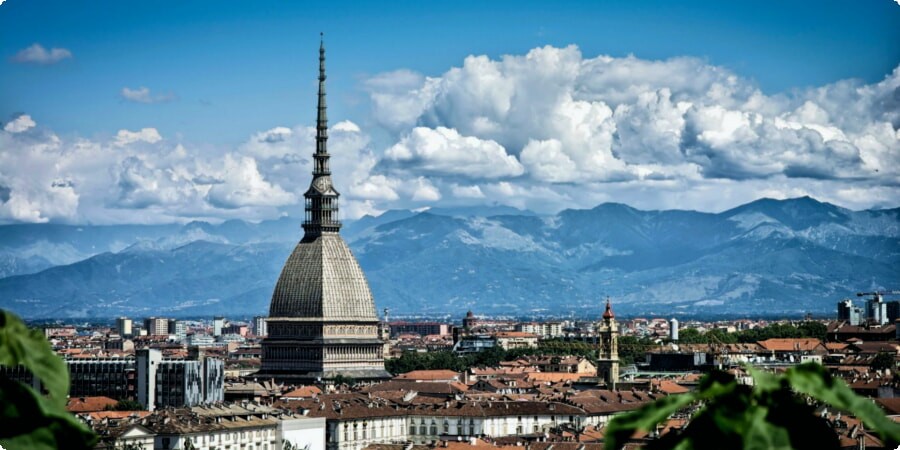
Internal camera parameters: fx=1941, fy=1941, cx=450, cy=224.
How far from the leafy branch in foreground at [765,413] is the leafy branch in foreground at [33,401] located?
37.5 inches

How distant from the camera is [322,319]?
122 metres

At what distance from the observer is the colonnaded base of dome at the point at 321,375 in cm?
11981

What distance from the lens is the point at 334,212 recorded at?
130 meters

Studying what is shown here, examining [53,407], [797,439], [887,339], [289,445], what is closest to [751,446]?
[797,439]

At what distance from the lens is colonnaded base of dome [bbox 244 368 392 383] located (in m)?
120

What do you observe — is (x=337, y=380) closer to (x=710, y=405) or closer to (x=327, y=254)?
(x=327, y=254)

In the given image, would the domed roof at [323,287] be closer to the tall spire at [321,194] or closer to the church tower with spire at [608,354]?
the tall spire at [321,194]

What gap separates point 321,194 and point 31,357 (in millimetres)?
125809

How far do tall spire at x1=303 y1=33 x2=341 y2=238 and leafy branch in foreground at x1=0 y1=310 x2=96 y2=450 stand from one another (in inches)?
4920

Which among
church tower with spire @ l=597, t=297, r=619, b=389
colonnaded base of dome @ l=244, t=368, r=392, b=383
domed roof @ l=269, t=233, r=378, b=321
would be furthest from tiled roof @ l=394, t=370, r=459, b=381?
church tower with spire @ l=597, t=297, r=619, b=389

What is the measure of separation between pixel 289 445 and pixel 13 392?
2734 inches

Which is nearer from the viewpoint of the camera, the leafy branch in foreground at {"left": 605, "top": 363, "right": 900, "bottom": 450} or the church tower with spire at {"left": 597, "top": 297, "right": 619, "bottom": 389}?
the leafy branch in foreground at {"left": 605, "top": 363, "right": 900, "bottom": 450}

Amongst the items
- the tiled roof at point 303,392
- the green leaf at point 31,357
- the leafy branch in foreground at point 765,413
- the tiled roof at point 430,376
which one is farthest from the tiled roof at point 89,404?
the leafy branch in foreground at point 765,413

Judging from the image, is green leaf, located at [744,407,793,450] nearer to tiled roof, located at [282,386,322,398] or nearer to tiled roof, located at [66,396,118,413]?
tiled roof, located at [66,396,118,413]
